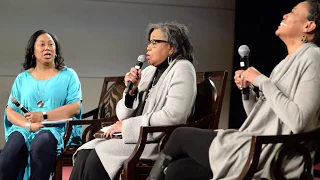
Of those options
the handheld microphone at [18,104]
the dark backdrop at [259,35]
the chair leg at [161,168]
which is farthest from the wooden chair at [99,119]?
the dark backdrop at [259,35]

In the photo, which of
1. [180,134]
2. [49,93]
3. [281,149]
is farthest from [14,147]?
[281,149]

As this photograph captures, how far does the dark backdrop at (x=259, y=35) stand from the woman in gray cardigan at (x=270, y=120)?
2.12 metres

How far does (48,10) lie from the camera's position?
456cm

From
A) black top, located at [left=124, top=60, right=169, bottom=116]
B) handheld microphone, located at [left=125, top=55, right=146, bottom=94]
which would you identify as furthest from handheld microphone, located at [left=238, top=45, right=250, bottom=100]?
black top, located at [left=124, top=60, right=169, bottom=116]

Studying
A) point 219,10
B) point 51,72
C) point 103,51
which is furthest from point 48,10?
point 219,10

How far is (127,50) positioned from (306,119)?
3.14m

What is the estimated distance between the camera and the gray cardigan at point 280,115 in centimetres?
192

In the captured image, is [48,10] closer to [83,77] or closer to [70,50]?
[70,50]

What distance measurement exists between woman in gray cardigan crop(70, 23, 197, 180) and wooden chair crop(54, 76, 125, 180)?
22 centimetres

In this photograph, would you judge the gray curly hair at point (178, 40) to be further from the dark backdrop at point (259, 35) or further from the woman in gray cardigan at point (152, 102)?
the dark backdrop at point (259, 35)

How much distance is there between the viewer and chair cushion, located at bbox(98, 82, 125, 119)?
351cm

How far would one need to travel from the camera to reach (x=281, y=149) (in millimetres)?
1928

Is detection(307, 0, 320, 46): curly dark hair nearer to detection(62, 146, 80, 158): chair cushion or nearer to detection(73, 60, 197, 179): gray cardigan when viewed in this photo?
A: detection(73, 60, 197, 179): gray cardigan

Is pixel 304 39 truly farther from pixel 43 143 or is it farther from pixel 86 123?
pixel 43 143
